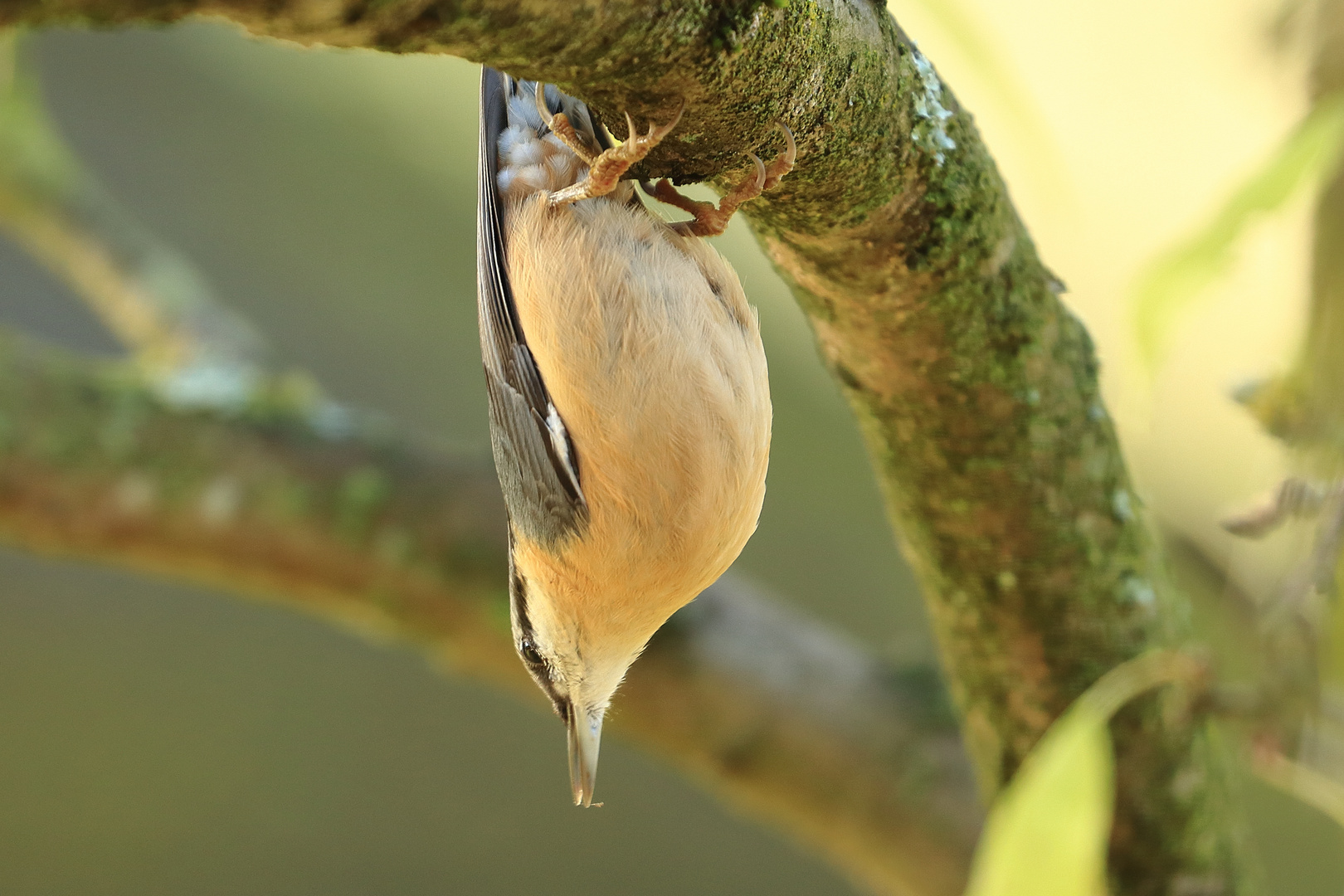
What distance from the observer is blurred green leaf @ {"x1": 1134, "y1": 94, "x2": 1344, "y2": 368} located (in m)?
0.82

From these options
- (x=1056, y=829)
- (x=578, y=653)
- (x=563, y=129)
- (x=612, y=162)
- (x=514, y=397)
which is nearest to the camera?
(x=1056, y=829)

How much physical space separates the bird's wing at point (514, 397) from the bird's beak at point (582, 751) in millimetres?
300

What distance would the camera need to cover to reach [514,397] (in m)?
1.25

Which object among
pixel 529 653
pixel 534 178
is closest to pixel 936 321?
pixel 534 178

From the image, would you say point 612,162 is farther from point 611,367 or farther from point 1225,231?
point 1225,231

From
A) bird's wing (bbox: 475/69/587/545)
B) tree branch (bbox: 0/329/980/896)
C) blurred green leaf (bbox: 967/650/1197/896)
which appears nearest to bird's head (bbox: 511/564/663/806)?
bird's wing (bbox: 475/69/587/545)

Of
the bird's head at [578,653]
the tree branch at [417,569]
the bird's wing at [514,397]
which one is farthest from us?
the tree branch at [417,569]

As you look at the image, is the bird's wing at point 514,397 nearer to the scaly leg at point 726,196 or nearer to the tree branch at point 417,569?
the scaly leg at point 726,196

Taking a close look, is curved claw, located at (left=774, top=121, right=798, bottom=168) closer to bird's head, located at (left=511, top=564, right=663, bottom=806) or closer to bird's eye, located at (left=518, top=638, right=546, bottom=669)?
bird's head, located at (left=511, top=564, right=663, bottom=806)

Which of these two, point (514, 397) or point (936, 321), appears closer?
point (936, 321)

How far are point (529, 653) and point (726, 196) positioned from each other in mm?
832

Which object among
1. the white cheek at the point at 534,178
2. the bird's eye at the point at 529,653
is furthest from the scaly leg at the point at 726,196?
the bird's eye at the point at 529,653

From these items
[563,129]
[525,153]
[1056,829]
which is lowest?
[1056,829]

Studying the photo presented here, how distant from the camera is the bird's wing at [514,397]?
1177mm
